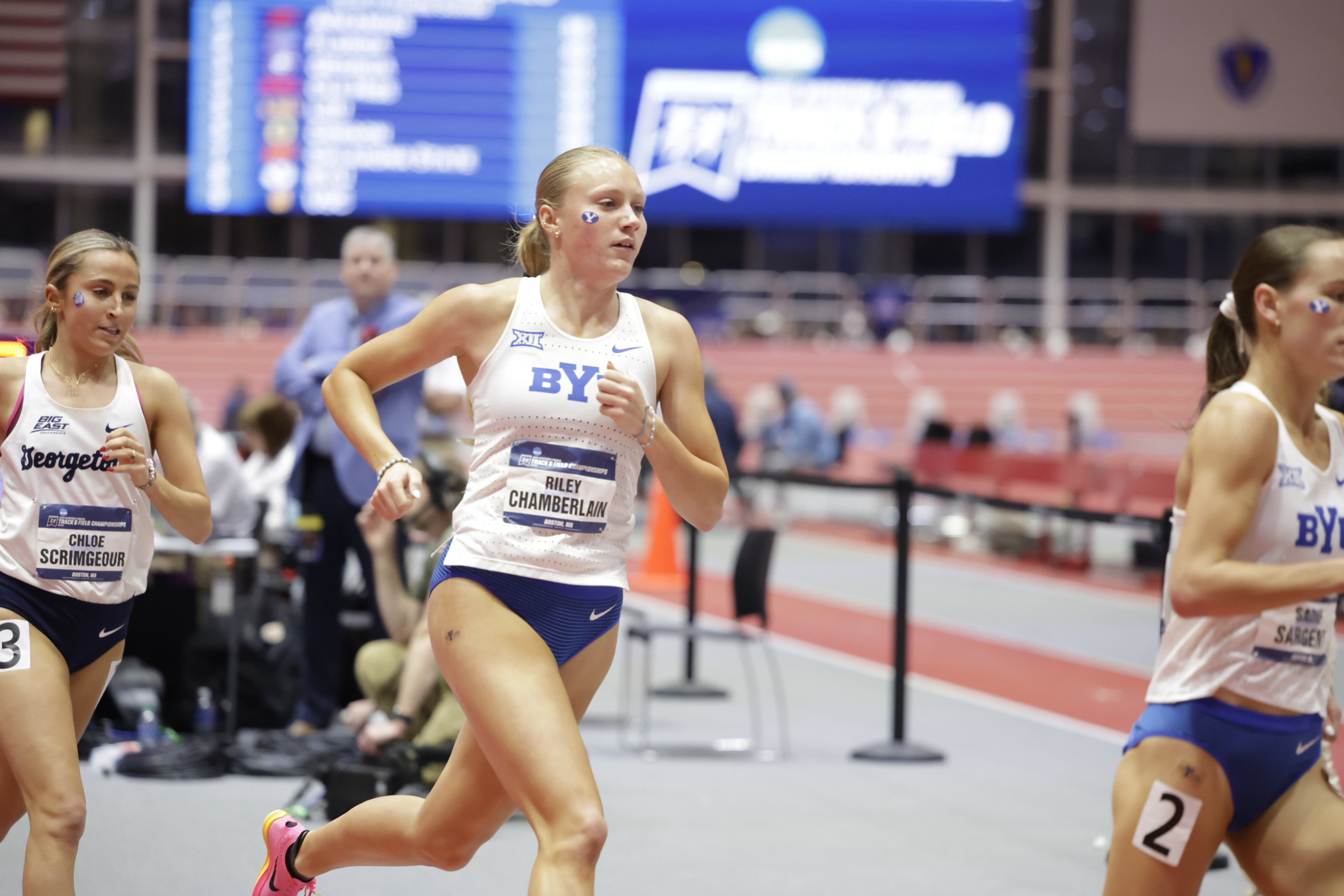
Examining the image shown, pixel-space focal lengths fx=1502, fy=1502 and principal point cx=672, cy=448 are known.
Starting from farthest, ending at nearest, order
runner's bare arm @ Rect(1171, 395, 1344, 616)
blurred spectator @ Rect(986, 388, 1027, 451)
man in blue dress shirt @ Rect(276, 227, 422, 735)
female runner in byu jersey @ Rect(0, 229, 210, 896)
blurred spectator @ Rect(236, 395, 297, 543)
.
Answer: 1. blurred spectator @ Rect(986, 388, 1027, 451)
2. blurred spectator @ Rect(236, 395, 297, 543)
3. man in blue dress shirt @ Rect(276, 227, 422, 735)
4. female runner in byu jersey @ Rect(0, 229, 210, 896)
5. runner's bare arm @ Rect(1171, 395, 1344, 616)

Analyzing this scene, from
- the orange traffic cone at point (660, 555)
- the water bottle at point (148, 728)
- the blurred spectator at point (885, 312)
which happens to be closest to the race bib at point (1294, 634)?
the water bottle at point (148, 728)

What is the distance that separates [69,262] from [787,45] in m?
20.1

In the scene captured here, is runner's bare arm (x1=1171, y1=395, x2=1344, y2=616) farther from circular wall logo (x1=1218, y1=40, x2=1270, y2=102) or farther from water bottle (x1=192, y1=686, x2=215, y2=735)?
circular wall logo (x1=1218, y1=40, x2=1270, y2=102)

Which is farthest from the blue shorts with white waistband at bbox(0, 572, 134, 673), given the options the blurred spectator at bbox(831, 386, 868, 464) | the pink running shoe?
the blurred spectator at bbox(831, 386, 868, 464)

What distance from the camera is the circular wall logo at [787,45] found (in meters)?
22.3

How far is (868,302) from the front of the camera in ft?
91.6

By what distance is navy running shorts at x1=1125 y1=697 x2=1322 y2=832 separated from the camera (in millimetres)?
2561

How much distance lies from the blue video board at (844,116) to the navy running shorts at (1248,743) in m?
19.9

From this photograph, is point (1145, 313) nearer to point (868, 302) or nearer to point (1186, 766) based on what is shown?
point (868, 302)

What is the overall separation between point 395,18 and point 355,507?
15.5 m

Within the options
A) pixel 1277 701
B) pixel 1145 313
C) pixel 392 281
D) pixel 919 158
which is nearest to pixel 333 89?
pixel 919 158

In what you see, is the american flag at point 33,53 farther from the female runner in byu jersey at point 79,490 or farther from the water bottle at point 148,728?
the female runner in byu jersey at point 79,490

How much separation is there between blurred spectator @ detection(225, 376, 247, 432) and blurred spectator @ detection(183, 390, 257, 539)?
8915mm

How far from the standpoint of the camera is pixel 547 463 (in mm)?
2910
